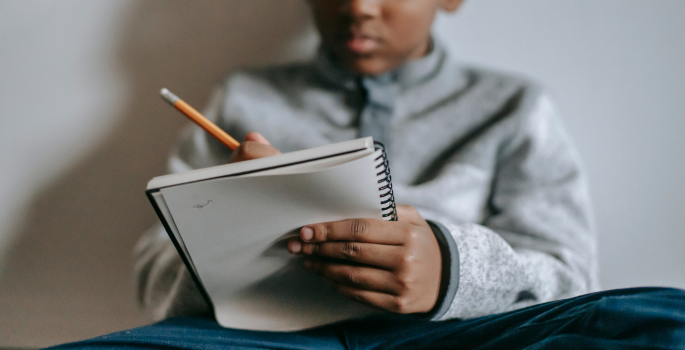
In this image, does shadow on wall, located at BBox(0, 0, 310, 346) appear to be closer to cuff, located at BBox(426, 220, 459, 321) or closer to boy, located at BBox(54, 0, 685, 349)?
boy, located at BBox(54, 0, 685, 349)

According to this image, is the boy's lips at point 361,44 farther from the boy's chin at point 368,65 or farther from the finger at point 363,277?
the finger at point 363,277

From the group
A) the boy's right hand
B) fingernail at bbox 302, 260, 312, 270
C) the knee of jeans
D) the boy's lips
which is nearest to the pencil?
the boy's right hand

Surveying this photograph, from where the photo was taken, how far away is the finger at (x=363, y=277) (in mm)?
358

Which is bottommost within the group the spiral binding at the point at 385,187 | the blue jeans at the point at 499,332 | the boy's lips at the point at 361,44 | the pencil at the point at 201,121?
the blue jeans at the point at 499,332

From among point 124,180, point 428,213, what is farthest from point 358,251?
point 124,180

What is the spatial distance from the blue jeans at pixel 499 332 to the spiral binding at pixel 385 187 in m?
0.13

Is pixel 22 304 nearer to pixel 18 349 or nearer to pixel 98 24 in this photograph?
pixel 18 349

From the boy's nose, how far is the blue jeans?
36 cm

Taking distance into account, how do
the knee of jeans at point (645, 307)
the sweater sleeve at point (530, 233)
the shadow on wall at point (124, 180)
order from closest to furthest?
the knee of jeans at point (645, 307) → the sweater sleeve at point (530, 233) → the shadow on wall at point (124, 180)

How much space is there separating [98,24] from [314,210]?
62 centimetres

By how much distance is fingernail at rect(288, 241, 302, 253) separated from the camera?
0.35 meters

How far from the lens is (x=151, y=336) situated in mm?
352

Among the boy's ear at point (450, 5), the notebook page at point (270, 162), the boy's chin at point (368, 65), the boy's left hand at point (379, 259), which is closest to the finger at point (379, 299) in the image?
the boy's left hand at point (379, 259)

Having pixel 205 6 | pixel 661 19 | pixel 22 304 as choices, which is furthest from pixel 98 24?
pixel 661 19
